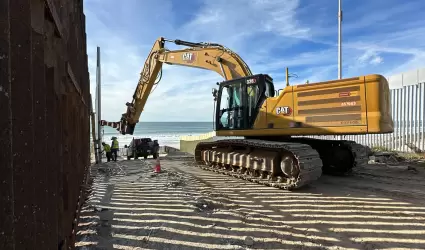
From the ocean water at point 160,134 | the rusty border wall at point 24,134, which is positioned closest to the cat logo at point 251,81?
the rusty border wall at point 24,134

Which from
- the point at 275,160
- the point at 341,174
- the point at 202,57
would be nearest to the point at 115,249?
the point at 275,160

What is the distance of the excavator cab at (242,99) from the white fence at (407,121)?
855 cm

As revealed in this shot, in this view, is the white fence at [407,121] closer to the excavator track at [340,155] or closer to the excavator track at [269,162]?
the excavator track at [340,155]

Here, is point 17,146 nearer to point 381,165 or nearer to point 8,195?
point 8,195

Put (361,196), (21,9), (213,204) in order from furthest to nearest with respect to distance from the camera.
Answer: (361,196), (213,204), (21,9)

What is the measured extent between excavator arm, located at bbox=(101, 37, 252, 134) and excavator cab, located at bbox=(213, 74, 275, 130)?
957 millimetres

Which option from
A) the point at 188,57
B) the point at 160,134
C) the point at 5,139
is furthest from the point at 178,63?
the point at 160,134

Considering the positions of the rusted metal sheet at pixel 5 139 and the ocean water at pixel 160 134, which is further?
the ocean water at pixel 160 134

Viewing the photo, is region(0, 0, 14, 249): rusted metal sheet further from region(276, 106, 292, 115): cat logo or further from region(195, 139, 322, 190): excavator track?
region(276, 106, 292, 115): cat logo

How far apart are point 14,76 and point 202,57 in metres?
9.96

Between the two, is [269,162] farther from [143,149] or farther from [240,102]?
[143,149]

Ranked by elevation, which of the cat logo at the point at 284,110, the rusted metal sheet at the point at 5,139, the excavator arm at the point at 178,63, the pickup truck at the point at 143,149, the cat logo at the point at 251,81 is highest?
the excavator arm at the point at 178,63

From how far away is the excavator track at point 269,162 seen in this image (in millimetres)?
6867

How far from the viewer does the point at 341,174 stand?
878 cm
